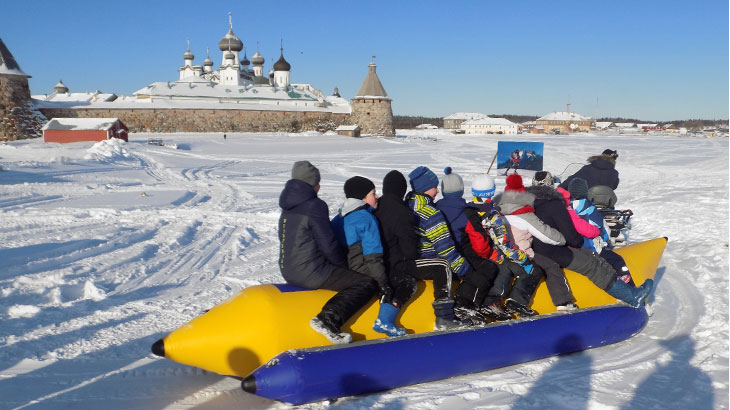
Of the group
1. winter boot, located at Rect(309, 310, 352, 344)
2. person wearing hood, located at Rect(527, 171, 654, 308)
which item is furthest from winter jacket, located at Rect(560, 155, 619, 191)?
winter boot, located at Rect(309, 310, 352, 344)

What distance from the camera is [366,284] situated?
3500 mm

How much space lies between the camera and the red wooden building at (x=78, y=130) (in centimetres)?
3175

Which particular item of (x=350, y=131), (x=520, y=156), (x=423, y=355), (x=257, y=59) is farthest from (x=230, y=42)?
(x=423, y=355)

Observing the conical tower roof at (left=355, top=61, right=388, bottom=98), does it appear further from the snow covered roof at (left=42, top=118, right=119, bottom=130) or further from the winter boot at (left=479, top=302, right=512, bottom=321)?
the winter boot at (left=479, top=302, right=512, bottom=321)

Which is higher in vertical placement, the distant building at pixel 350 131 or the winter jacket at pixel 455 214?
the distant building at pixel 350 131

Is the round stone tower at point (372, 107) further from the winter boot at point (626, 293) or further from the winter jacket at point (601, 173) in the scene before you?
the winter boot at point (626, 293)

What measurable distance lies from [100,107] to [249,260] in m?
43.9

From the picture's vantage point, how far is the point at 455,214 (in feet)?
13.1

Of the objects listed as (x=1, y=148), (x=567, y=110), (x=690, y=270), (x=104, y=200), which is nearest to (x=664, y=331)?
(x=690, y=270)

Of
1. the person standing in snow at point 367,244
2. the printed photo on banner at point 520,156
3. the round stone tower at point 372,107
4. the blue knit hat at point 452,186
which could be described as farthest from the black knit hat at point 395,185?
the round stone tower at point 372,107

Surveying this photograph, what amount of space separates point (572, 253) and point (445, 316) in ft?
4.65

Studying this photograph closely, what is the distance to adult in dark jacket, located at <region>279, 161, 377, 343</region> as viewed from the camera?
3449 millimetres

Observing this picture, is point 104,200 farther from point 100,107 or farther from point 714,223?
point 100,107

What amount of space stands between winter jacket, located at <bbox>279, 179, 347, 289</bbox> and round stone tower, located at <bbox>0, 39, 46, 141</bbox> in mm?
39554
